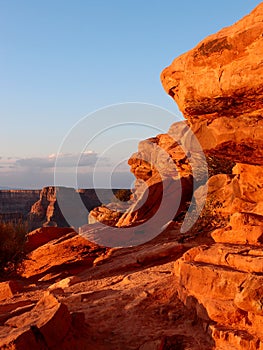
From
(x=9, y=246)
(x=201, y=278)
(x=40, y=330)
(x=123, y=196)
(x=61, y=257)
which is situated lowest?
(x=61, y=257)

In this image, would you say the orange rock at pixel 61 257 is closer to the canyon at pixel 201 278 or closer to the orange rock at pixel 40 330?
the canyon at pixel 201 278

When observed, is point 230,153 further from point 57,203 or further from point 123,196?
point 57,203

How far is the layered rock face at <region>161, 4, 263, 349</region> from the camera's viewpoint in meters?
6.39

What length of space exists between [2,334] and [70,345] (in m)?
1.11

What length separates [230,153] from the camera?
9.22 meters

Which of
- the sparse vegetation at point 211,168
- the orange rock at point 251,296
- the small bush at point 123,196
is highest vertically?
the sparse vegetation at point 211,168

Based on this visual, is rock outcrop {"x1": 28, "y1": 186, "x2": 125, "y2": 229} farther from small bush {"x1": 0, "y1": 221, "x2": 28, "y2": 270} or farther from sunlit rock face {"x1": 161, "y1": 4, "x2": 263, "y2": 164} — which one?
sunlit rock face {"x1": 161, "y1": 4, "x2": 263, "y2": 164}

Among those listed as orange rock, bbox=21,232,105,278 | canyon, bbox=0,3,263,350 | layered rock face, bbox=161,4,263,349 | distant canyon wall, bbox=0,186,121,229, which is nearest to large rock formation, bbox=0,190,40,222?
distant canyon wall, bbox=0,186,121,229

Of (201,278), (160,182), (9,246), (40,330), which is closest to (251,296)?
(201,278)

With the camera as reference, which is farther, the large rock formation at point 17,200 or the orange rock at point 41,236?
the large rock formation at point 17,200

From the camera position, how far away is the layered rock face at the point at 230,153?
639 centimetres

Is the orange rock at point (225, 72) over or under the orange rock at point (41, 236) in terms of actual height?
over

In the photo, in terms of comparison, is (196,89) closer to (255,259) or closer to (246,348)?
(255,259)

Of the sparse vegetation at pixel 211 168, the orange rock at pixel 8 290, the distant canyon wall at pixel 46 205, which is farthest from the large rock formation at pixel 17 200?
the orange rock at pixel 8 290
